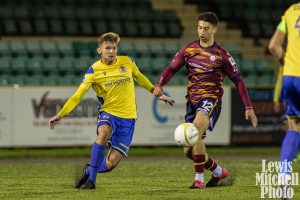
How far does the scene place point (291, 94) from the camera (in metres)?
8.09

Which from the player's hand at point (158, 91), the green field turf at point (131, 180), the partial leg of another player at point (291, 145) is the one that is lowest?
the green field turf at point (131, 180)

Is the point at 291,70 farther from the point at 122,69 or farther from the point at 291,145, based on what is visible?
the point at 122,69

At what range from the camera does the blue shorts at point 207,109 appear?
10336 millimetres

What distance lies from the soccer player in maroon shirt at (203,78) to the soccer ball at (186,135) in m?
0.35

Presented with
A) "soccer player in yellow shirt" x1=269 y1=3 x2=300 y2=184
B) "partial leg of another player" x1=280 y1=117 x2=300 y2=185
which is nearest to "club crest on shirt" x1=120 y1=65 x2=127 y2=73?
"soccer player in yellow shirt" x1=269 y1=3 x2=300 y2=184

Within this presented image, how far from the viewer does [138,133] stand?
18.8 metres

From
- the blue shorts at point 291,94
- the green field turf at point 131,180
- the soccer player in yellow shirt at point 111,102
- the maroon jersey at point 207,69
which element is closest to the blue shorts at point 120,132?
the soccer player in yellow shirt at point 111,102

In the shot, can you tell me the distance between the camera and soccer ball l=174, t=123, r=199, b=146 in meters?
9.77

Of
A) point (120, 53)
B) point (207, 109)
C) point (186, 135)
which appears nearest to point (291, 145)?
point (186, 135)

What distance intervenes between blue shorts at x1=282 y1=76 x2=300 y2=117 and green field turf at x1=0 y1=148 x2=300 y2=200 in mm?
1481

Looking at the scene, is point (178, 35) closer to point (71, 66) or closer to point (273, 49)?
point (71, 66)

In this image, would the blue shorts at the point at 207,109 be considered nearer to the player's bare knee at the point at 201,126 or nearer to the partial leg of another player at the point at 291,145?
the player's bare knee at the point at 201,126

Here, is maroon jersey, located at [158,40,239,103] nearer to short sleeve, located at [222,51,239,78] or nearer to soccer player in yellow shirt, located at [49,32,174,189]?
short sleeve, located at [222,51,239,78]

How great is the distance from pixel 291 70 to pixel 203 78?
245 centimetres
